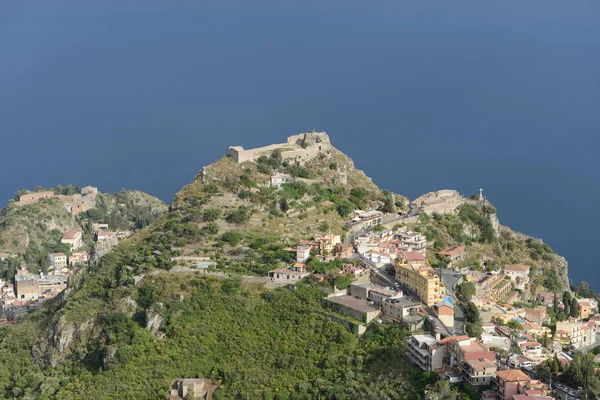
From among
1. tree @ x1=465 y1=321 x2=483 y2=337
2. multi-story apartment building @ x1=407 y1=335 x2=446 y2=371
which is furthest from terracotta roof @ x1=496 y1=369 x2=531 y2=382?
tree @ x1=465 y1=321 x2=483 y2=337

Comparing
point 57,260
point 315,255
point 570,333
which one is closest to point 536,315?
point 570,333

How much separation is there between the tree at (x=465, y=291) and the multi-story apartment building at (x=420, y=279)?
3.91 ft

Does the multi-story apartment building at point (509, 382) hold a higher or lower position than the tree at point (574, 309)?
lower

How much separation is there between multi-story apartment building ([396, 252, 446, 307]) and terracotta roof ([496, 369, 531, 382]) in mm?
6493

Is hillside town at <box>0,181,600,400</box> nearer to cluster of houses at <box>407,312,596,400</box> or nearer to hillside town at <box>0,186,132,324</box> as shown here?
cluster of houses at <box>407,312,596,400</box>

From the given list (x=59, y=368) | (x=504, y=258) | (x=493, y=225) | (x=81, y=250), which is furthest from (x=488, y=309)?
(x=81, y=250)

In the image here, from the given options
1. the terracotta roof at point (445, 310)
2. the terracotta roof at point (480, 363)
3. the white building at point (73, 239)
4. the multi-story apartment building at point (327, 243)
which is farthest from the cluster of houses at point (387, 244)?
the white building at point (73, 239)

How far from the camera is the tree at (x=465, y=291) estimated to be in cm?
3950

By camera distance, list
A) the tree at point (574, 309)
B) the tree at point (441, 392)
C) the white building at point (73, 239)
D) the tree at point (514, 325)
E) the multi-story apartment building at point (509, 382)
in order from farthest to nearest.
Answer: the white building at point (73, 239) < the tree at point (574, 309) < the tree at point (514, 325) < the tree at point (441, 392) < the multi-story apartment building at point (509, 382)

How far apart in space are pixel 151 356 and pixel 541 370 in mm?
13954

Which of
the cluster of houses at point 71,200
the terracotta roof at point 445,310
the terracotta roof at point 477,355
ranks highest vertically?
the cluster of houses at point 71,200

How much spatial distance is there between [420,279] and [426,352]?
5402 mm

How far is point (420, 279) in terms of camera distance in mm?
38375

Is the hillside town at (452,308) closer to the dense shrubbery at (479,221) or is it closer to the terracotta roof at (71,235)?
the dense shrubbery at (479,221)
